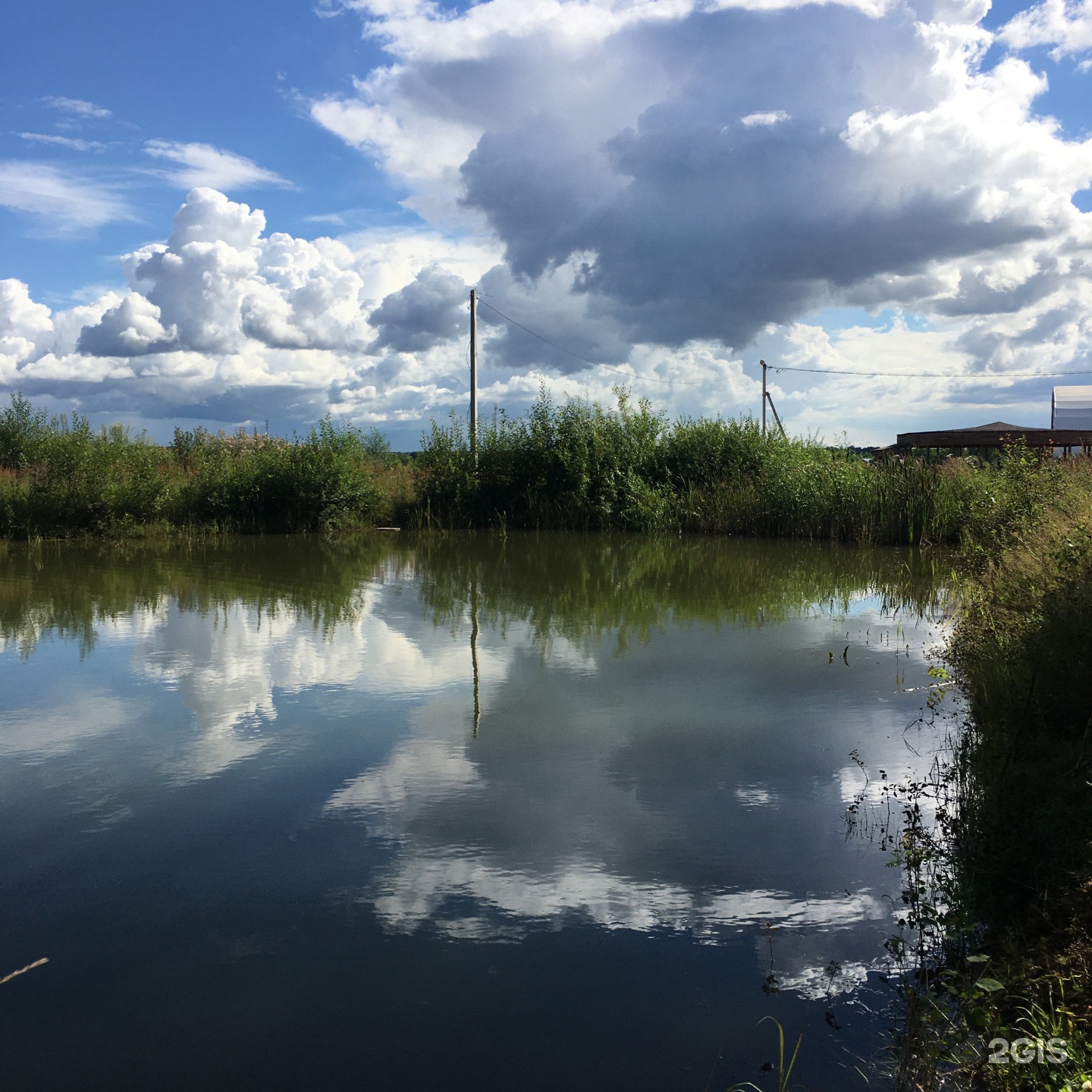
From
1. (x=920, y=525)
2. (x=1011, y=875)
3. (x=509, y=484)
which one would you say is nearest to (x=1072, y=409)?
(x=920, y=525)

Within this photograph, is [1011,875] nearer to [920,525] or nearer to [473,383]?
[920,525]

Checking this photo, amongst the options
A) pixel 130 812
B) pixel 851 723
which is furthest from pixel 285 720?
pixel 851 723

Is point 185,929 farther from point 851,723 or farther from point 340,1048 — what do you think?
point 851,723

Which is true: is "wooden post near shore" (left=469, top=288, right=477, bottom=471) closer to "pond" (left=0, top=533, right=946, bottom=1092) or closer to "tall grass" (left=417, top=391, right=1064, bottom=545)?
"tall grass" (left=417, top=391, right=1064, bottom=545)

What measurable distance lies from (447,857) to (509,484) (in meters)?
20.7

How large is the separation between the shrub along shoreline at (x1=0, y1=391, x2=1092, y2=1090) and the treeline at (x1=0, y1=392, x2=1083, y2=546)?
0.05 meters

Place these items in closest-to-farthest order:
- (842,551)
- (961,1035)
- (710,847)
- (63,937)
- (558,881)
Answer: (961,1035), (63,937), (558,881), (710,847), (842,551)

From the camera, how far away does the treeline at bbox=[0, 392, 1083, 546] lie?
765 inches

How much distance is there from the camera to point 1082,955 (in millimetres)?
2871

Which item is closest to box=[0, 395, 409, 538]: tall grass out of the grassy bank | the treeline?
the treeline

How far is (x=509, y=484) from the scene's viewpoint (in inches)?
966

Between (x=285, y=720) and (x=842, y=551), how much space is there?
1309 centimetres

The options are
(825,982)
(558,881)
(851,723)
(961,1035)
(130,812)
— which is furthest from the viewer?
(851,723)

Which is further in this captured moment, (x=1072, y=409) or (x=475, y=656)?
(x=1072, y=409)
